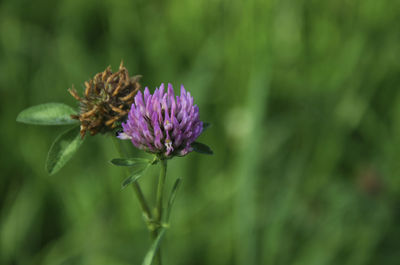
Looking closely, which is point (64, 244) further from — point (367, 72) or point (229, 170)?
point (367, 72)

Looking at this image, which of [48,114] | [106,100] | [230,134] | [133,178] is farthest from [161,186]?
[230,134]

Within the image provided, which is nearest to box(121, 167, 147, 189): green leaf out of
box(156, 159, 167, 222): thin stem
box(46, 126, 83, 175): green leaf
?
box(156, 159, 167, 222): thin stem

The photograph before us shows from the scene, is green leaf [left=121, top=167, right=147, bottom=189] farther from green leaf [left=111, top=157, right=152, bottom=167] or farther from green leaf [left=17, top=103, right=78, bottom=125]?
green leaf [left=17, top=103, right=78, bottom=125]

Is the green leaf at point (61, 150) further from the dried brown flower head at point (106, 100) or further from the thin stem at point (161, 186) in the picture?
the thin stem at point (161, 186)

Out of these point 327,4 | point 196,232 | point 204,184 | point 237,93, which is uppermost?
point 327,4

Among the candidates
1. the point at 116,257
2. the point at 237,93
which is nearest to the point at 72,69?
the point at 237,93

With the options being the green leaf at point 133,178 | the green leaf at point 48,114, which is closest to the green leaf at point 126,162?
the green leaf at point 133,178

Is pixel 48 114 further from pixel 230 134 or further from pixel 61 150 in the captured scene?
pixel 230 134
